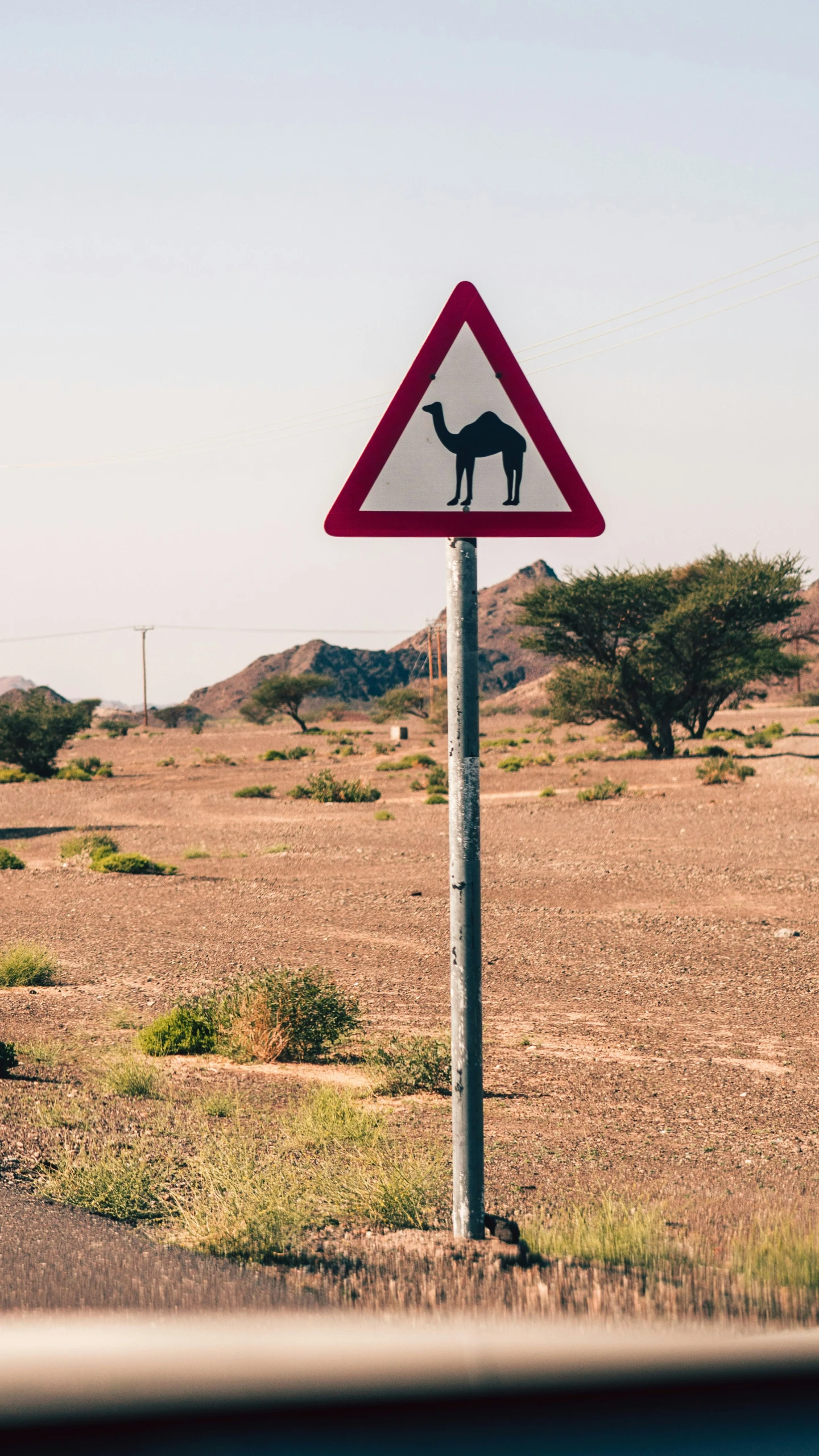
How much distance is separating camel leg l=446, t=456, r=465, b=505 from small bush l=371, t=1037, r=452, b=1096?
452 cm

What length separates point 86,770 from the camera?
1953 inches

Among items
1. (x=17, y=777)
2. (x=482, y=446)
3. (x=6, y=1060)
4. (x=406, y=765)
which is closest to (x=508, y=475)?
(x=482, y=446)

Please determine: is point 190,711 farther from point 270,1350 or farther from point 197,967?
point 270,1350

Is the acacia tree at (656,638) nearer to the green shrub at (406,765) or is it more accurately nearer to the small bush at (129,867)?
the green shrub at (406,765)

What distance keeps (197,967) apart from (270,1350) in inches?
380

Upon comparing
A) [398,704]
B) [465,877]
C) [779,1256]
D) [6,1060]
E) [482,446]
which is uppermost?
[398,704]

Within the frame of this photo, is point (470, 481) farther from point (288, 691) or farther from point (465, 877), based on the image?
point (288, 691)

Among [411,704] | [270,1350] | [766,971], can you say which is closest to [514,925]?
[766,971]

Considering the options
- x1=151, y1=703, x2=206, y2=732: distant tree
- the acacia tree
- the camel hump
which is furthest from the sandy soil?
x1=151, y1=703, x2=206, y2=732: distant tree

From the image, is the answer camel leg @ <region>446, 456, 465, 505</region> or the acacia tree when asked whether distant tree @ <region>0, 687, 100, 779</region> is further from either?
camel leg @ <region>446, 456, 465, 505</region>

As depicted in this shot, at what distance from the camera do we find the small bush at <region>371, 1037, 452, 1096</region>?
23.3ft

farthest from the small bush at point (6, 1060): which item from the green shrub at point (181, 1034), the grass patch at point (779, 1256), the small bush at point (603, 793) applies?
the small bush at point (603, 793)

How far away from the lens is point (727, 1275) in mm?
3273

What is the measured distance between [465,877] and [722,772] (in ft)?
101
